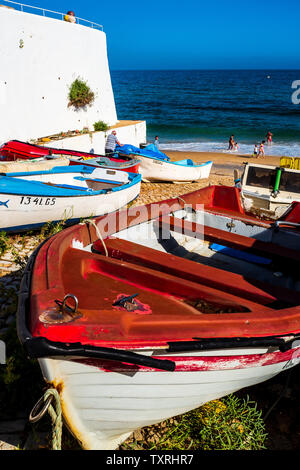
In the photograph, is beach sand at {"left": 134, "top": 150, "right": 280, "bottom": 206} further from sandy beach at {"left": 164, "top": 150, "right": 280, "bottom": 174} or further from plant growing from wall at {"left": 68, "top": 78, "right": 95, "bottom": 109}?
plant growing from wall at {"left": 68, "top": 78, "right": 95, "bottom": 109}

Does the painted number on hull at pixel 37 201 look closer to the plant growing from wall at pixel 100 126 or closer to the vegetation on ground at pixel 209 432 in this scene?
the vegetation on ground at pixel 209 432

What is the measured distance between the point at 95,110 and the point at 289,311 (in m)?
15.8

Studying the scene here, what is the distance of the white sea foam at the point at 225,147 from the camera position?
26141 millimetres

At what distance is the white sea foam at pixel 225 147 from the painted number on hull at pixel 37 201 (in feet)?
68.0

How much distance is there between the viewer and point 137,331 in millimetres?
2500

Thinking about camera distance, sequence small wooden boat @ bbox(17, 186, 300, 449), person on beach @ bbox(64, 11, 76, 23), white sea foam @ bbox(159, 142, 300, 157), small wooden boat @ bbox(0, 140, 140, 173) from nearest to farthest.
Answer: small wooden boat @ bbox(17, 186, 300, 449)
small wooden boat @ bbox(0, 140, 140, 173)
person on beach @ bbox(64, 11, 76, 23)
white sea foam @ bbox(159, 142, 300, 157)

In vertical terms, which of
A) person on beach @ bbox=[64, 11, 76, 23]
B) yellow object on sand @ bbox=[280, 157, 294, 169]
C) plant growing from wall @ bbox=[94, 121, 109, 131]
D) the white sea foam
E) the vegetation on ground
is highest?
person on beach @ bbox=[64, 11, 76, 23]

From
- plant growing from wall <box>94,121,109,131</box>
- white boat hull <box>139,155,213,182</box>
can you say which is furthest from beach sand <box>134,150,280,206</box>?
plant growing from wall <box>94,121,109,131</box>

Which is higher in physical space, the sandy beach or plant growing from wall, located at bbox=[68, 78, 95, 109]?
plant growing from wall, located at bbox=[68, 78, 95, 109]

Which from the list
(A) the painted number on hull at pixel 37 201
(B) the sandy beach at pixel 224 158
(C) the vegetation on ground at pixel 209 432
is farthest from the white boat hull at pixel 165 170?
(C) the vegetation on ground at pixel 209 432

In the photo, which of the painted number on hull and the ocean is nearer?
the painted number on hull

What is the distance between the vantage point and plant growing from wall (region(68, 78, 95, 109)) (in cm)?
1499

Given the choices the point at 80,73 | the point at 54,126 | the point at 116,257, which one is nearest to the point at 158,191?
the point at 54,126

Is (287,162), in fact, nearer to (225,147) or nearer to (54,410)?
(54,410)
